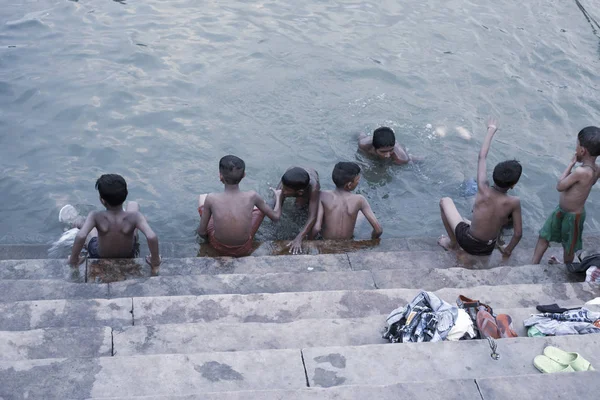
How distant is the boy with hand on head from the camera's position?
5.73m

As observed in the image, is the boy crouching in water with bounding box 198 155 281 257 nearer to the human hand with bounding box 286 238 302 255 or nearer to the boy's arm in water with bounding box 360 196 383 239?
the human hand with bounding box 286 238 302 255

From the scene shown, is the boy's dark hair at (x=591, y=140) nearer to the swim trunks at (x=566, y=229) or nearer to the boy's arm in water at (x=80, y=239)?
the swim trunks at (x=566, y=229)

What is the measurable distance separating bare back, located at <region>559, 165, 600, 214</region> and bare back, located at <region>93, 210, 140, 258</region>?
4102 mm

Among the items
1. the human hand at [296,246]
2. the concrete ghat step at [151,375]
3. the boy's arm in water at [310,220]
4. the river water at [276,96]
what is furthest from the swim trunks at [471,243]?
the concrete ghat step at [151,375]

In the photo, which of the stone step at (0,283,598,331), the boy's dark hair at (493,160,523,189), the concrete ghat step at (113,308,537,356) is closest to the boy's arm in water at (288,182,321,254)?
the stone step at (0,283,598,331)

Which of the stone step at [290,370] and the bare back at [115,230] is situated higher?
the stone step at [290,370]

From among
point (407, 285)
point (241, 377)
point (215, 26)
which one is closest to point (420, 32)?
point (215, 26)

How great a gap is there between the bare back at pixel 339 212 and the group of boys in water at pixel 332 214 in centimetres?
1

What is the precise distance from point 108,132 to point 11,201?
192cm

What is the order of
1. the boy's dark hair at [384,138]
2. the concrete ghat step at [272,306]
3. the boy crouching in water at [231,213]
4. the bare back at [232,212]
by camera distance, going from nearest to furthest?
the concrete ghat step at [272,306], the boy crouching in water at [231,213], the bare back at [232,212], the boy's dark hair at [384,138]

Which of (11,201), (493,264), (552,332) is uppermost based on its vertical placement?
(552,332)

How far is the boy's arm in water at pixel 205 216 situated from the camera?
253 inches

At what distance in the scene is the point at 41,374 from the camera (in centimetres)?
356

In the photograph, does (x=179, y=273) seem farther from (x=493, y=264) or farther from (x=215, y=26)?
(x=215, y=26)
